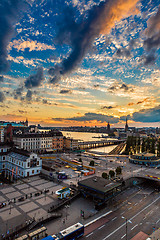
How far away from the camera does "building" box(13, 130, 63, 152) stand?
106 meters

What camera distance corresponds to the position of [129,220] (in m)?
34.9

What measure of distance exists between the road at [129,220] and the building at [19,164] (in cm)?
3581

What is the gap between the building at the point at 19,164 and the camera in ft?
199

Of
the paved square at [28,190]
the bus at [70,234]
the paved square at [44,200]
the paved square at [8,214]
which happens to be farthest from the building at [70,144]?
the bus at [70,234]

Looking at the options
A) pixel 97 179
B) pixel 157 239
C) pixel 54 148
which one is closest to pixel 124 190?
pixel 97 179

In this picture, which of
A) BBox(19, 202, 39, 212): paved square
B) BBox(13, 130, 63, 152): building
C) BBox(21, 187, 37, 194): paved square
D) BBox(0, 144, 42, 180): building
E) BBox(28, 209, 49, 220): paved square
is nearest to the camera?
BBox(28, 209, 49, 220): paved square

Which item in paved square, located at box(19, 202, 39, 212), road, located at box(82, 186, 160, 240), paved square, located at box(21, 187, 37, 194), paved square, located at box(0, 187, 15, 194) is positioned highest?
paved square, located at box(21, 187, 37, 194)

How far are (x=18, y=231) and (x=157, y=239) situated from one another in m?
26.1

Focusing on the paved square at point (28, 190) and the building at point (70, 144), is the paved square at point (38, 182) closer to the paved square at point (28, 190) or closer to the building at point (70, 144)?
the paved square at point (28, 190)

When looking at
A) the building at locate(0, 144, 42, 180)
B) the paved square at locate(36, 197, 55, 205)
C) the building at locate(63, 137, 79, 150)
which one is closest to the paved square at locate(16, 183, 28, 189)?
the building at locate(0, 144, 42, 180)

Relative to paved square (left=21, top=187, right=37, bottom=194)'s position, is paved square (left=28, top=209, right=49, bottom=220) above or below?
below

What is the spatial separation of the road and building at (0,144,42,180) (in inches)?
1410

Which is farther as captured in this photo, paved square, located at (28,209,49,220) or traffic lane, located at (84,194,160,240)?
paved square, located at (28,209,49,220)

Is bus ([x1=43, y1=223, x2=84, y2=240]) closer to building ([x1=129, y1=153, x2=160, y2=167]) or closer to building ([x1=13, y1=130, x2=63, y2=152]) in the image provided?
building ([x1=129, y1=153, x2=160, y2=167])
